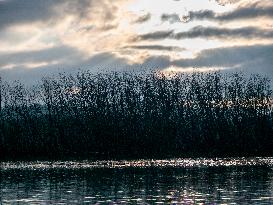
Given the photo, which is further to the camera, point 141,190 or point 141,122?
point 141,122

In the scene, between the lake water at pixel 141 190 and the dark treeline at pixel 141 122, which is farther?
the dark treeline at pixel 141 122

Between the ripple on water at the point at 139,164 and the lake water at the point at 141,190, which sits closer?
the lake water at the point at 141,190

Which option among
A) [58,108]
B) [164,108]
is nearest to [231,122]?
[164,108]

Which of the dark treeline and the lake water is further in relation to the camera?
the dark treeline

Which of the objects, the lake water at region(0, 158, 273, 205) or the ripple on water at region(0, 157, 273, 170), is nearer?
the lake water at region(0, 158, 273, 205)

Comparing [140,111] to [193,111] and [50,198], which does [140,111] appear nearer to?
[193,111]

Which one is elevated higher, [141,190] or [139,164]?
[139,164]

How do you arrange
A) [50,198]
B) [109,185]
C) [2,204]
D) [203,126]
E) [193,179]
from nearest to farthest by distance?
[2,204] < [50,198] < [109,185] < [193,179] < [203,126]

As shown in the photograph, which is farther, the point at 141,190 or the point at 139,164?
the point at 139,164

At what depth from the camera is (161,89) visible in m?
160

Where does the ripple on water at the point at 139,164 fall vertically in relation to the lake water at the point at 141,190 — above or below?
above

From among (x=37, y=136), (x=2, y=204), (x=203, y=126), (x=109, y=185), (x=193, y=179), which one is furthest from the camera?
(x=203, y=126)

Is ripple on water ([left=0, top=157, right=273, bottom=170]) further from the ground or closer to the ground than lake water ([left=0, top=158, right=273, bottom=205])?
further from the ground

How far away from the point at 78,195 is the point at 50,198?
2.84 metres
